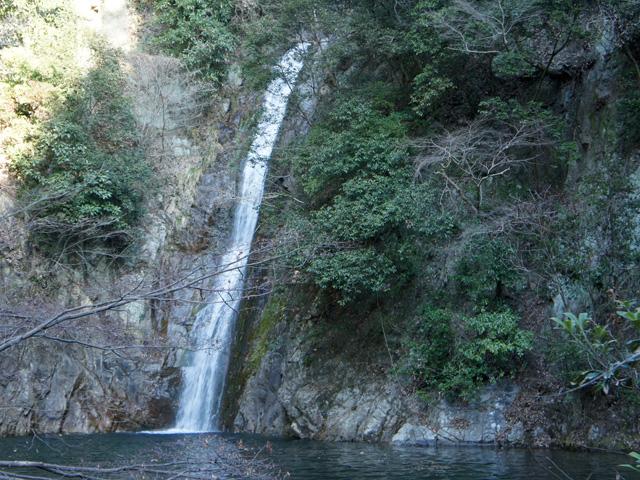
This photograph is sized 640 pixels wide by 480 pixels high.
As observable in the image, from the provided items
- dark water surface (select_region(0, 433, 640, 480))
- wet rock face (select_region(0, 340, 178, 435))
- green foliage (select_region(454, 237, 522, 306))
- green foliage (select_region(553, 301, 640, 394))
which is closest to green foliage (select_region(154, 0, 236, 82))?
wet rock face (select_region(0, 340, 178, 435))

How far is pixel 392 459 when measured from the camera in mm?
10688

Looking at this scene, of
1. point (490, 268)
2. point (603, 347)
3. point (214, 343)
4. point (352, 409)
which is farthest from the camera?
point (214, 343)

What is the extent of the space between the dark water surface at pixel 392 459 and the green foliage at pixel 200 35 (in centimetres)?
1638

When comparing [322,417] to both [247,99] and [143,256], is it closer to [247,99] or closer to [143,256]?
Answer: [143,256]

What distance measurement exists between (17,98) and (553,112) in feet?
53.7

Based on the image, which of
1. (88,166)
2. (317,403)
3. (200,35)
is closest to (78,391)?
(88,166)

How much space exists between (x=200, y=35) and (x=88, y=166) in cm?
941

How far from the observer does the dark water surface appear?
9.02 m

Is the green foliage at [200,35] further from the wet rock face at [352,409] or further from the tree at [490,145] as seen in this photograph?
the wet rock face at [352,409]

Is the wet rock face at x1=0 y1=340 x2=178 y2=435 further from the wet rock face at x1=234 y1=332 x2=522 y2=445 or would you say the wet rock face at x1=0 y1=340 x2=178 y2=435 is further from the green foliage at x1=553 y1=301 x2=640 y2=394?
the green foliage at x1=553 y1=301 x2=640 y2=394

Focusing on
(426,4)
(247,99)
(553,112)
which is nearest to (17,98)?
(247,99)

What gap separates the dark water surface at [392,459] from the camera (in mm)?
9016

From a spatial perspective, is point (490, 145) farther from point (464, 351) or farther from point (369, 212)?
point (464, 351)

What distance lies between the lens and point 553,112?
50.5 feet
